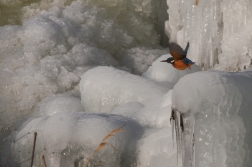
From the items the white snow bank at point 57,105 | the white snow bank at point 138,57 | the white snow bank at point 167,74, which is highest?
the white snow bank at point 167,74

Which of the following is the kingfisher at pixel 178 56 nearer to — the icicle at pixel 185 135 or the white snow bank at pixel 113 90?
the white snow bank at pixel 113 90

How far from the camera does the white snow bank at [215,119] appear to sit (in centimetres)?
223

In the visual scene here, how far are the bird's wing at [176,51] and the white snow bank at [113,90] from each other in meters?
0.44

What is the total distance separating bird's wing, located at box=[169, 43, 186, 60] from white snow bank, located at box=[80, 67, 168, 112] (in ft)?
1.43

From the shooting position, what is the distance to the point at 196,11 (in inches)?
156

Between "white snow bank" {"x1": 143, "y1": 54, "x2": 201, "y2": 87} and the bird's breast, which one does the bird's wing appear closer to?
the bird's breast

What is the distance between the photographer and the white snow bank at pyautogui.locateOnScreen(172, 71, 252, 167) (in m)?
2.23

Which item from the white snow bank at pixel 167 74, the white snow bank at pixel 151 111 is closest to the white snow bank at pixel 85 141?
the white snow bank at pixel 151 111

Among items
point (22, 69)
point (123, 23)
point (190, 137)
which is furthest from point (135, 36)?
point (190, 137)

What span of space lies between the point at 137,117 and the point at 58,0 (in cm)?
260

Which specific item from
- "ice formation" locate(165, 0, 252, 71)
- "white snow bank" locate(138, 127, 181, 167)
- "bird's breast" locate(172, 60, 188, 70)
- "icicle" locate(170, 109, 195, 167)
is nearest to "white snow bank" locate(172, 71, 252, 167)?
"icicle" locate(170, 109, 195, 167)

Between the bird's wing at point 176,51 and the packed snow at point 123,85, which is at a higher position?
the bird's wing at point 176,51

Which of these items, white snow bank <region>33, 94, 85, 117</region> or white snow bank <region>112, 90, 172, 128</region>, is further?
white snow bank <region>33, 94, 85, 117</region>

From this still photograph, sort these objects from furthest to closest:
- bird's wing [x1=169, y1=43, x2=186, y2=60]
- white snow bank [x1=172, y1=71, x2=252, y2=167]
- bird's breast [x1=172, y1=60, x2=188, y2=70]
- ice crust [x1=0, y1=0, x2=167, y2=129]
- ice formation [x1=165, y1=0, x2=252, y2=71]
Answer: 1. ice crust [x1=0, y1=0, x2=167, y2=129]
2. ice formation [x1=165, y1=0, x2=252, y2=71]
3. bird's breast [x1=172, y1=60, x2=188, y2=70]
4. bird's wing [x1=169, y1=43, x2=186, y2=60]
5. white snow bank [x1=172, y1=71, x2=252, y2=167]
